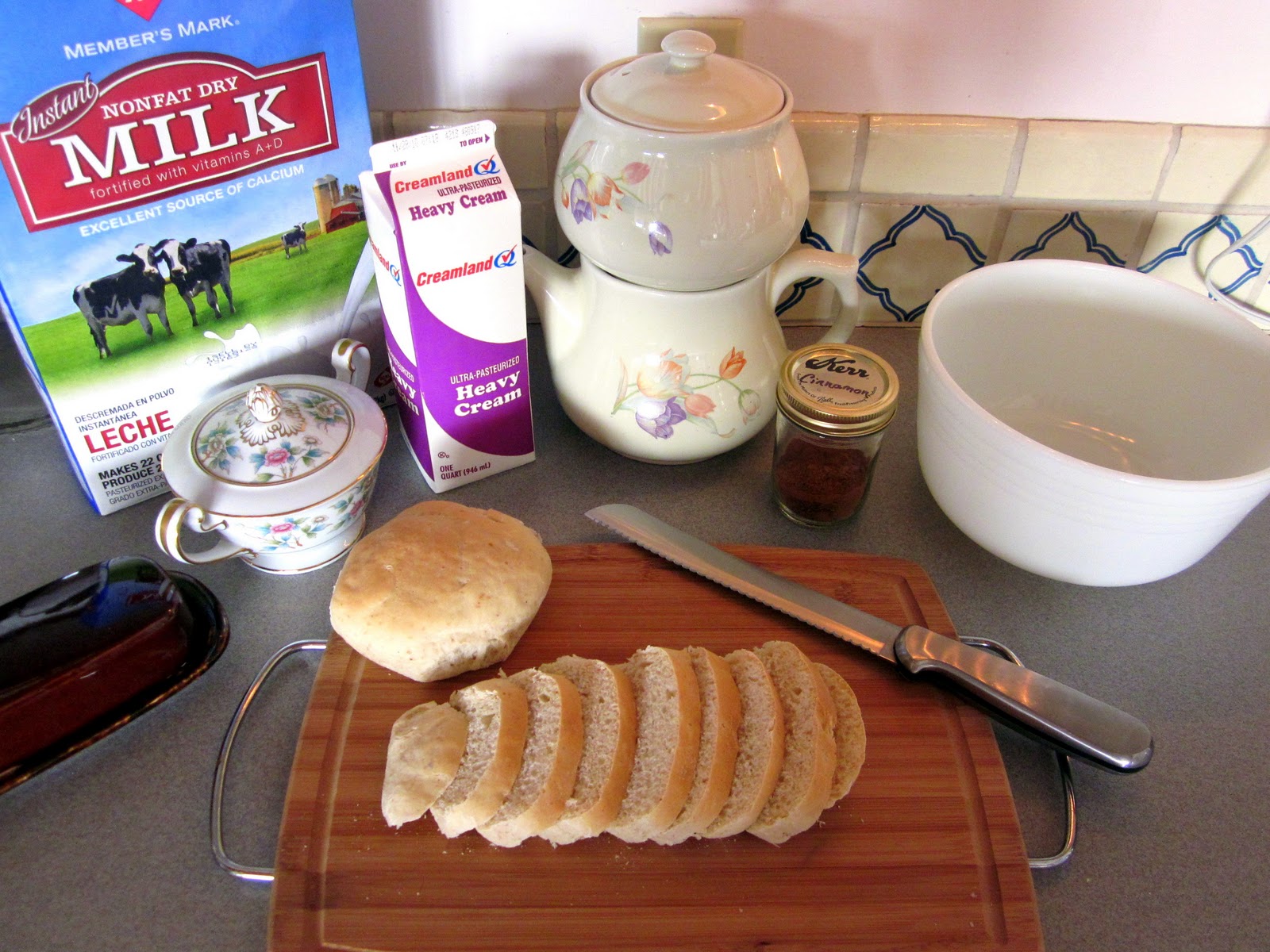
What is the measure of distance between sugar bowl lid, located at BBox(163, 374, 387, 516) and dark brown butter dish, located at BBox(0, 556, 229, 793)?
0.34 feet

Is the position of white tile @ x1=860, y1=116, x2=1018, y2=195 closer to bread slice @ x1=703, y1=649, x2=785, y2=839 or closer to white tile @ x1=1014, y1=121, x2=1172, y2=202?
white tile @ x1=1014, y1=121, x2=1172, y2=202

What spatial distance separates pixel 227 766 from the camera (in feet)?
2.73

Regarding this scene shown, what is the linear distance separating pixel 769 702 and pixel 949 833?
189 millimetres

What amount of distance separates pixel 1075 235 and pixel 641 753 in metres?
0.95

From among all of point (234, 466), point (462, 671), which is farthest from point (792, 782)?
point (234, 466)

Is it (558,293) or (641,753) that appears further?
(558,293)

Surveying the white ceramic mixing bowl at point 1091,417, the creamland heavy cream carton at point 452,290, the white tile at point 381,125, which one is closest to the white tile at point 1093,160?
the white ceramic mixing bowl at point 1091,417

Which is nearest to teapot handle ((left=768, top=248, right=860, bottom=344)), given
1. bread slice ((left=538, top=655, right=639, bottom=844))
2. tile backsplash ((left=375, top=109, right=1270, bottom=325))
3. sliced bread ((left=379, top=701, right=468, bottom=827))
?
tile backsplash ((left=375, top=109, right=1270, bottom=325))

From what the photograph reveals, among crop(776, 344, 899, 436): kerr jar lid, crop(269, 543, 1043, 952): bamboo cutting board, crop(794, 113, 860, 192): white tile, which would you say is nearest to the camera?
crop(269, 543, 1043, 952): bamboo cutting board

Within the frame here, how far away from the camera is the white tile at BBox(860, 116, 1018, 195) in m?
1.15

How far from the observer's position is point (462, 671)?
0.87 metres

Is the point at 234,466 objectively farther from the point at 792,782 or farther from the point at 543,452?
the point at 792,782

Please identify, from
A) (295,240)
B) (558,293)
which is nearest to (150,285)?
(295,240)

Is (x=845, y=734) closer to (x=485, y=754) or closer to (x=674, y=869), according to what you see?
(x=674, y=869)
